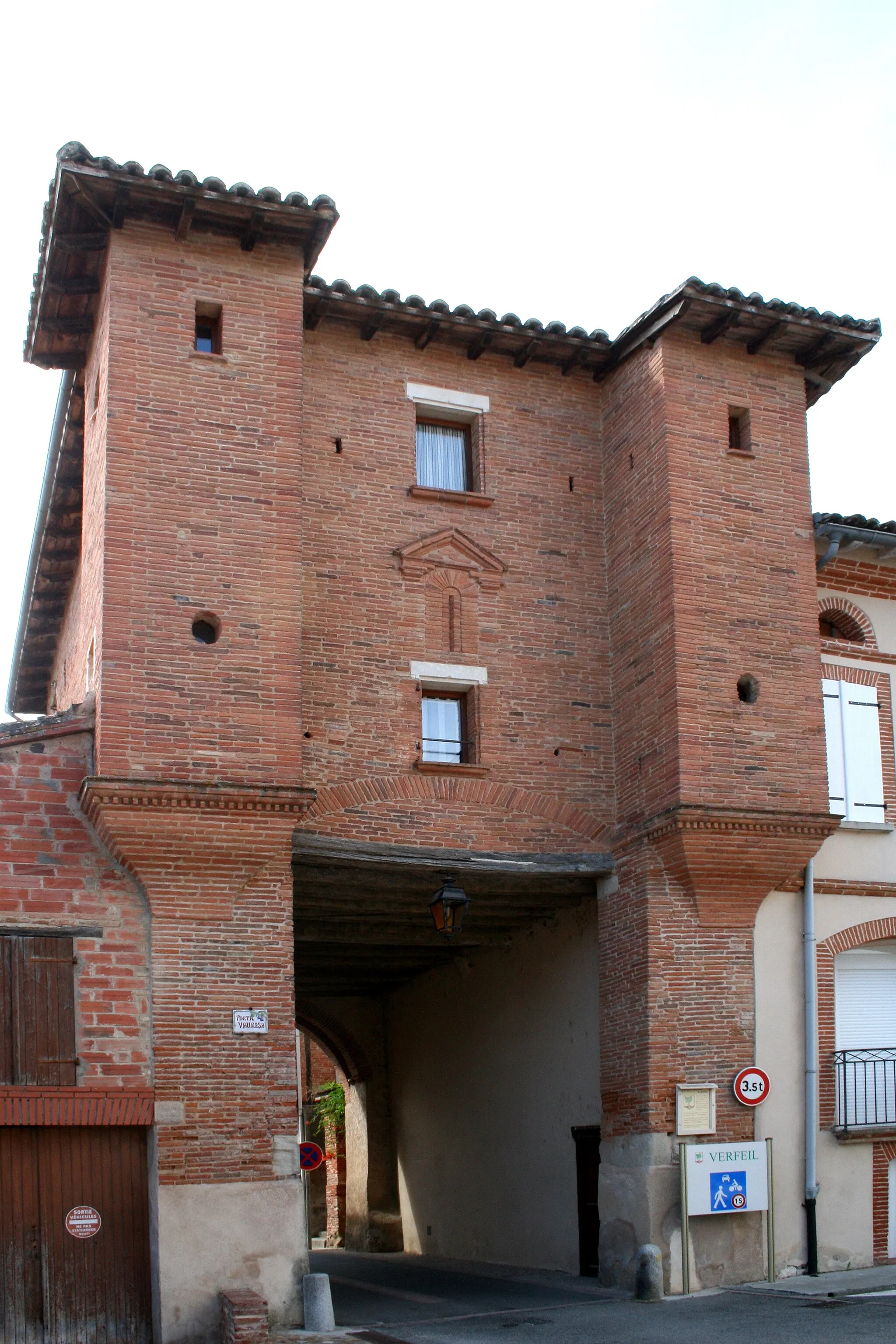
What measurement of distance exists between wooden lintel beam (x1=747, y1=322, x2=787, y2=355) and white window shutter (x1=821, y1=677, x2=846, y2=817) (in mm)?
3730

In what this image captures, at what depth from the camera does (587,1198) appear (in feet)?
55.4

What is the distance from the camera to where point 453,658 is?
51.9 feet

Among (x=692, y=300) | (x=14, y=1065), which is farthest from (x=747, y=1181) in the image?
(x=692, y=300)

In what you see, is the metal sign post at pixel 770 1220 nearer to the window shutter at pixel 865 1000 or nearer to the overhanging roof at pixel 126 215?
the window shutter at pixel 865 1000

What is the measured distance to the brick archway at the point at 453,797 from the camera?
1484cm

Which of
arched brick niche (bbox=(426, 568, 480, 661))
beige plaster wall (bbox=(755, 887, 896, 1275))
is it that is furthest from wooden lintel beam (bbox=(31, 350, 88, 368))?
beige plaster wall (bbox=(755, 887, 896, 1275))

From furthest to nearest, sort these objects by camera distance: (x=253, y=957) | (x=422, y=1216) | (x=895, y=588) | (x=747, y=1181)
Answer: (x=422, y=1216), (x=895, y=588), (x=747, y=1181), (x=253, y=957)

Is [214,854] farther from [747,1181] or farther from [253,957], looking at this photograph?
[747,1181]

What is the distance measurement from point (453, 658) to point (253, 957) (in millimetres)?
4001

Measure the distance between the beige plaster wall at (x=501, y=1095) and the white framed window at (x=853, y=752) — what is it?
3032mm

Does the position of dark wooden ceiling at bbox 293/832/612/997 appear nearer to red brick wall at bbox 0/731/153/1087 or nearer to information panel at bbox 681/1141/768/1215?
red brick wall at bbox 0/731/153/1087

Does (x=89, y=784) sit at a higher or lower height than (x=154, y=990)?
higher

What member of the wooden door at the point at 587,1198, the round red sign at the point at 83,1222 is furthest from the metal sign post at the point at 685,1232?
the round red sign at the point at 83,1222

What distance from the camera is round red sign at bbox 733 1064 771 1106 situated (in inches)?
583
